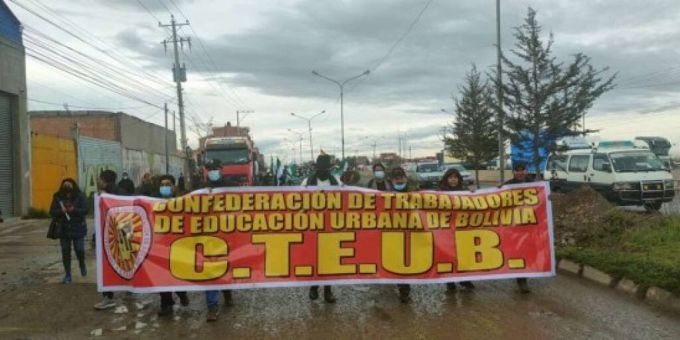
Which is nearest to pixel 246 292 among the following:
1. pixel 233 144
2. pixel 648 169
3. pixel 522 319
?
pixel 522 319

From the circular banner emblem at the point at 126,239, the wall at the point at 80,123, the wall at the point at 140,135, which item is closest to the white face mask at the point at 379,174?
the circular banner emblem at the point at 126,239

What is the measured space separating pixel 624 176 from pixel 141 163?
3526cm

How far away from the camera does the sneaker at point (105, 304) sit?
320 inches

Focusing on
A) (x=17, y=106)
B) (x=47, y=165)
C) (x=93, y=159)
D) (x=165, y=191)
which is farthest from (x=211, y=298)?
(x=93, y=159)

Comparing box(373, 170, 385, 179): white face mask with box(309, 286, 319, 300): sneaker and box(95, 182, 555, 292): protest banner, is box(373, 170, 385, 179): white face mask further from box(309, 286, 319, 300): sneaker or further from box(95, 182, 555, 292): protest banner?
box(309, 286, 319, 300): sneaker

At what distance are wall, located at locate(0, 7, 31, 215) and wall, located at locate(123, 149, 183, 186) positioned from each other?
42.1ft

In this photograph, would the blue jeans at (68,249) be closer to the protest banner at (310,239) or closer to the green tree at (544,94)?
the protest banner at (310,239)

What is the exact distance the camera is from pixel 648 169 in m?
18.5

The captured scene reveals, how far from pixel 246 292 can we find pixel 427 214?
2808 mm

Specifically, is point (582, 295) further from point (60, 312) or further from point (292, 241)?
point (60, 312)

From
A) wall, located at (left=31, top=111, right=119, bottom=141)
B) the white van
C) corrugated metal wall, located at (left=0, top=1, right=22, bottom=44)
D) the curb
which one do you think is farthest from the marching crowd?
wall, located at (left=31, top=111, right=119, bottom=141)

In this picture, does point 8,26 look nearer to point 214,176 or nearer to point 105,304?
point 105,304

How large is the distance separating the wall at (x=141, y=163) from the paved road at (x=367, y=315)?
28572mm

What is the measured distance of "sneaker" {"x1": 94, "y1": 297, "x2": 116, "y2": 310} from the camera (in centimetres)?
812
